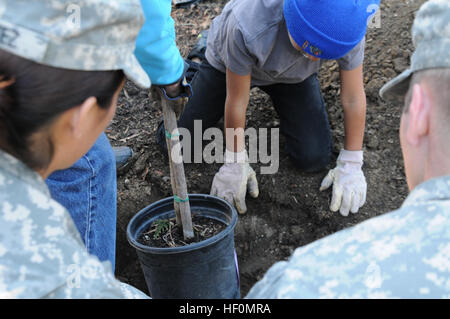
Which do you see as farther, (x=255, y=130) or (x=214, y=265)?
(x=255, y=130)

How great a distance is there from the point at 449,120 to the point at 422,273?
0.28m

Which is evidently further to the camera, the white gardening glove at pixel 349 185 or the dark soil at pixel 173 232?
the white gardening glove at pixel 349 185

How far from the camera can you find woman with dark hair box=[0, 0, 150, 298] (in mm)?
770

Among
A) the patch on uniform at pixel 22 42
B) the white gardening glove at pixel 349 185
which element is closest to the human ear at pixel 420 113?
the patch on uniform at pixel 22 42

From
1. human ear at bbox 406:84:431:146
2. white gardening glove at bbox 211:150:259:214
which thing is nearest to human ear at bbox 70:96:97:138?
human ear at bbox 406:84:431:146

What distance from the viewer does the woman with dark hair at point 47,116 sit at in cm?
77

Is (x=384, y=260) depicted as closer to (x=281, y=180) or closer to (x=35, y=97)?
(x=35, y=97)

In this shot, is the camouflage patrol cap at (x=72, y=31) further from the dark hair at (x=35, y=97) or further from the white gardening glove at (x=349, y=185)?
the white gardening glove at (x=349, y=185)

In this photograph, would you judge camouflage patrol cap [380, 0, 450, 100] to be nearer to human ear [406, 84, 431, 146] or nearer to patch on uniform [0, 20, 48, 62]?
human ear [406, 84, 431, 146]

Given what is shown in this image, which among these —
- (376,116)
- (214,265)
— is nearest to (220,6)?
(376,116)

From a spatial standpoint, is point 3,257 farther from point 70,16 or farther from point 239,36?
point 239,36

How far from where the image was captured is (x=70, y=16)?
0.81m

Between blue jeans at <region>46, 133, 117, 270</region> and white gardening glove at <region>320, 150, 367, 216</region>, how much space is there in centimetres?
108

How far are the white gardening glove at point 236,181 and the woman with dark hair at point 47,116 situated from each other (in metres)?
1.35
